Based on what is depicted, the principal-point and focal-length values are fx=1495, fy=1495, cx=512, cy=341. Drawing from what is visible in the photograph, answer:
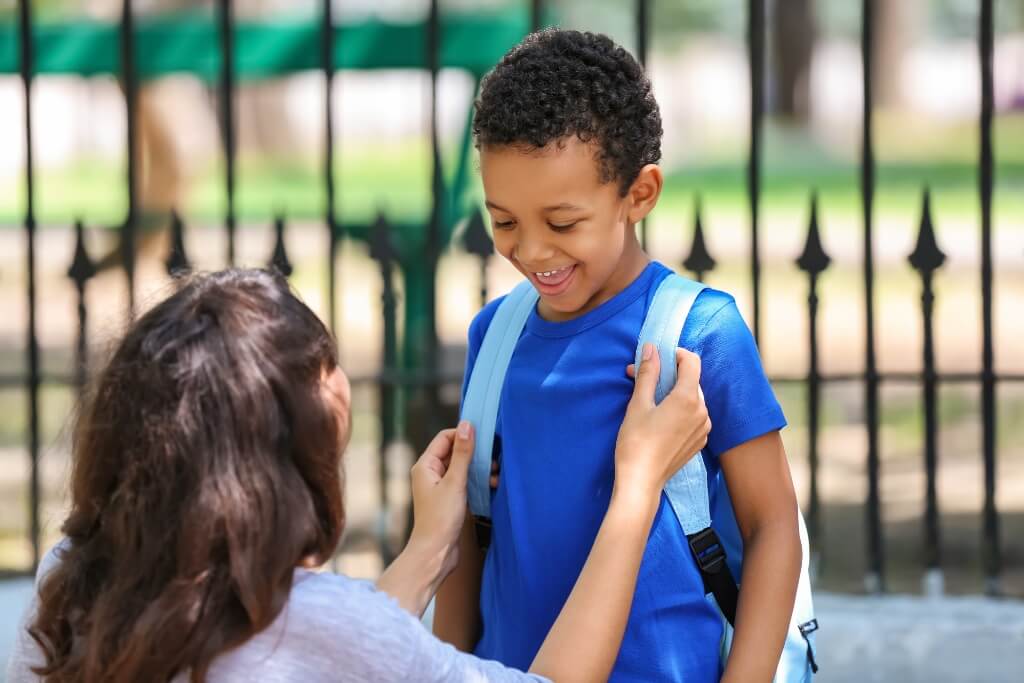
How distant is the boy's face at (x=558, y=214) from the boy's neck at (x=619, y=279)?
21mm

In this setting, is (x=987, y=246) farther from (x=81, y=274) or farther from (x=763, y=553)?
(x=81, y=274)

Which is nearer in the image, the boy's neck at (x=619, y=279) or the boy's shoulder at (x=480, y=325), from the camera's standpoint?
the boy's neck at (x=619, y=279)

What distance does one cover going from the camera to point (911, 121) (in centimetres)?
3034

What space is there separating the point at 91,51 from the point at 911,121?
1093 inches

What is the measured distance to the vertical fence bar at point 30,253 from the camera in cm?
373

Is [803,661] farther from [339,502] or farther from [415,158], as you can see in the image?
[415,158]

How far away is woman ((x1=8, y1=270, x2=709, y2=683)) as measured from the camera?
1.52 metres

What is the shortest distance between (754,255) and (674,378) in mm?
1874

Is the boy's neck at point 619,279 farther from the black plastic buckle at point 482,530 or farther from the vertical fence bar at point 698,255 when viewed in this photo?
the vertical fence bar at point 698,255

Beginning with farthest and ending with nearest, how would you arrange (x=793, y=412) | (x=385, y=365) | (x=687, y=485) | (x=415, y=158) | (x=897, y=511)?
(x=415, y=158), (x=793, y=412), (x=897, y=511), (x=385, y=365), (x=687, y=485)

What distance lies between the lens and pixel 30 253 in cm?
380

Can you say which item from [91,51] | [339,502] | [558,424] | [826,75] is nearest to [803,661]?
[558,424]

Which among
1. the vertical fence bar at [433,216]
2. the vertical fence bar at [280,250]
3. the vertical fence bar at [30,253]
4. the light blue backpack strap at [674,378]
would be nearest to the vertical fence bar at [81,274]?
the vertical fence bar at [30,253]

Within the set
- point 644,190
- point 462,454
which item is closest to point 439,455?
point 462,454
